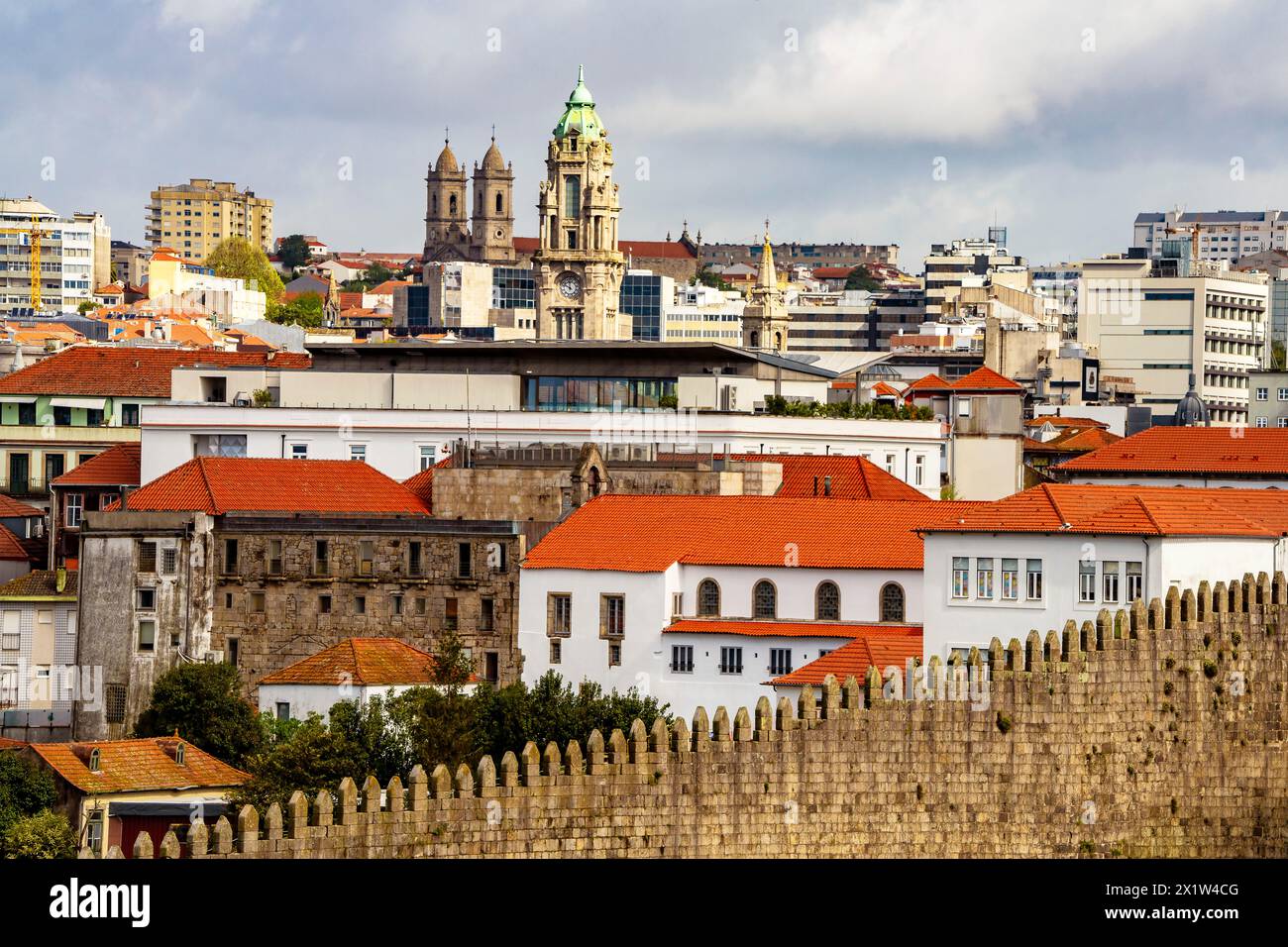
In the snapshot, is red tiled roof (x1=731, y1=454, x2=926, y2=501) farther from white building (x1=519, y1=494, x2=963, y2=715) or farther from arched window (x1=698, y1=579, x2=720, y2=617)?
arched window (x1=698, y1=579, x2=720, y2=617)

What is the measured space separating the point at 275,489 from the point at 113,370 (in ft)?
123

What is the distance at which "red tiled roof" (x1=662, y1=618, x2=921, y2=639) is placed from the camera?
78.8m

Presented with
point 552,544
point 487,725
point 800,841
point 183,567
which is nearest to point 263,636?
point 183,567

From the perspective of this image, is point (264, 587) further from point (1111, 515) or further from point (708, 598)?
point (1111, 515)

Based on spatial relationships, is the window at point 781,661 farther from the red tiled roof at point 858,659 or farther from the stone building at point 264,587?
the stone building at point 264,587

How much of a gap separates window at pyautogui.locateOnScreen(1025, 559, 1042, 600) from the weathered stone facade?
68.9ft

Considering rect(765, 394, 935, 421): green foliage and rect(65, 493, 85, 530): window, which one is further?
rect(765, 394, 935, 421): green foliage


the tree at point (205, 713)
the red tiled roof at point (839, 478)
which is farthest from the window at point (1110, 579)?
the red tiled roof at point (839, 478)

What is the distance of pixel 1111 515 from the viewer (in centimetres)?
6988

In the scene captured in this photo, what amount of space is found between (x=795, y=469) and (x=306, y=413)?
61.5ft

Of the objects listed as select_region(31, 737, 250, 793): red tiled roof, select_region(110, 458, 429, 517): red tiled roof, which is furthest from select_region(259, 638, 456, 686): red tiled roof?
select_region(110, 458, 429, 517): red tiled roof

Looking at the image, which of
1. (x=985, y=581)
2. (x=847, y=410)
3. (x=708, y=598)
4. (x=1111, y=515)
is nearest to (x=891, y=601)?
(x=708, y=598)

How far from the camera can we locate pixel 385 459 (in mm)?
106312
